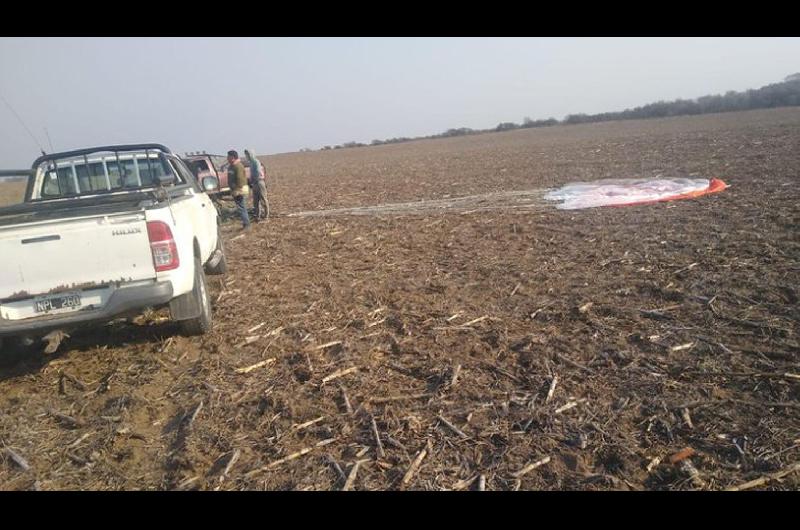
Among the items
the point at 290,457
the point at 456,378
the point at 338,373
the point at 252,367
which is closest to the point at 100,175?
the point at 252,367

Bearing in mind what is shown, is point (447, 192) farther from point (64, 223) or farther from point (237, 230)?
point (64, 223)

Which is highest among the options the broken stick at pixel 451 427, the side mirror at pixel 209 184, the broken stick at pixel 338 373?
the side mirror at pixel 209 184

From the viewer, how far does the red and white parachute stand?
10633mm

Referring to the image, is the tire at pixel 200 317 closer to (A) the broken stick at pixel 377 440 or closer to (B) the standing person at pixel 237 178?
(A) the broken stick at pixel 377 440

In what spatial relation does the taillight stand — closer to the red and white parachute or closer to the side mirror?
the side mirror

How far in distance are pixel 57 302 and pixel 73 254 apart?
0.43 metres

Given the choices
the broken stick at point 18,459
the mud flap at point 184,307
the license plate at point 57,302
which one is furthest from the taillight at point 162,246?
the broken stick at point 18,459

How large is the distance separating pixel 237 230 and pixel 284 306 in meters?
6.29

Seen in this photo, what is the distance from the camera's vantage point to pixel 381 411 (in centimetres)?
364

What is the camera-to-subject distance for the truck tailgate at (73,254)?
13.5 feet

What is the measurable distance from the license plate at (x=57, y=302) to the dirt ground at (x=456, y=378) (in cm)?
71

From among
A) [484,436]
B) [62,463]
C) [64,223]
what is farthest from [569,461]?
[64,223]

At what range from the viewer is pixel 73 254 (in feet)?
13.8
